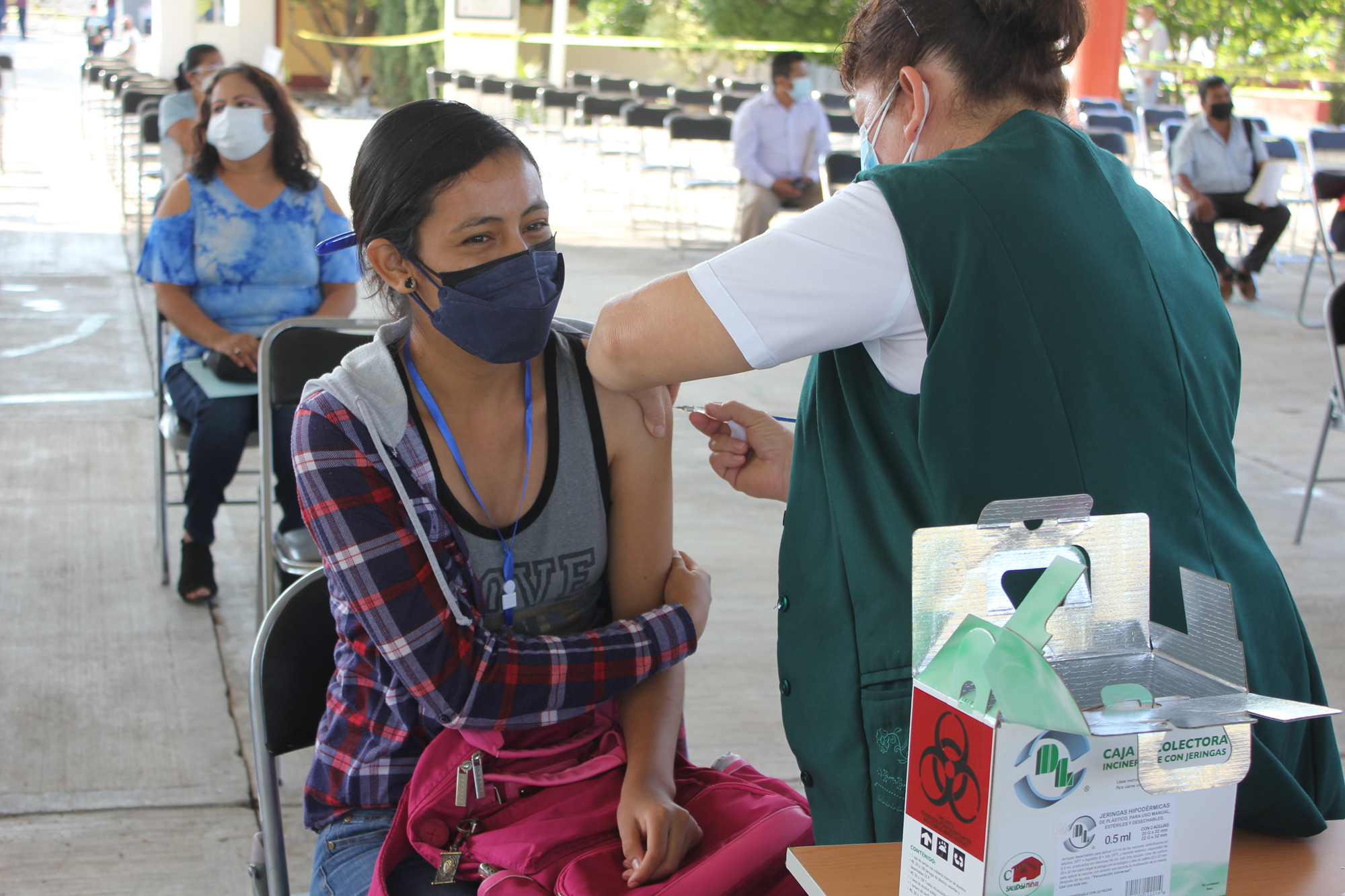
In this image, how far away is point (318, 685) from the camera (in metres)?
1.52

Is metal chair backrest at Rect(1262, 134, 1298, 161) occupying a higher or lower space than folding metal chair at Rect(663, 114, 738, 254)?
higher

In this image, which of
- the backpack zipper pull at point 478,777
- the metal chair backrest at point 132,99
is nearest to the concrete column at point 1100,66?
the metal chair backrest at point 132,99

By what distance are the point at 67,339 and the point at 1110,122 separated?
29.7ft

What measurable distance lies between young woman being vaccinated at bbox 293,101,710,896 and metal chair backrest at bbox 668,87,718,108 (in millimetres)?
12370

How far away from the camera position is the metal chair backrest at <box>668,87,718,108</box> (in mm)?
13516

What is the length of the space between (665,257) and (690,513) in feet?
15.9

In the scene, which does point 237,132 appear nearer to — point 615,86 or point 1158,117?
point 1158,117

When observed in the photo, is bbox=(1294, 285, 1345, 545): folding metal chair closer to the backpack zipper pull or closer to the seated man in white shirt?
the backpack zipper pull

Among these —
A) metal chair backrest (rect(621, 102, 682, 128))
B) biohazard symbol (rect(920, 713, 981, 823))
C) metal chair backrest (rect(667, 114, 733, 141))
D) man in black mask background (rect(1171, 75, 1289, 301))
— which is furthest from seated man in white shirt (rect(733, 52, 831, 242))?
biohazard symbol (rect(920, 713, 981, 823))

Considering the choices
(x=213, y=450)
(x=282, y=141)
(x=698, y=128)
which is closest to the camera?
(x=213, y=450)

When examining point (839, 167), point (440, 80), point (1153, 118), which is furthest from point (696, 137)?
point (440, 80)

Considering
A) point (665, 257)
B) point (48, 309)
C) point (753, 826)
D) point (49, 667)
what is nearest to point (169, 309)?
point (49, 667)

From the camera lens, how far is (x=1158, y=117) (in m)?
11.5

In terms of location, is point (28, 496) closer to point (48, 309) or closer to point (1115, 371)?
point (48, 309)
